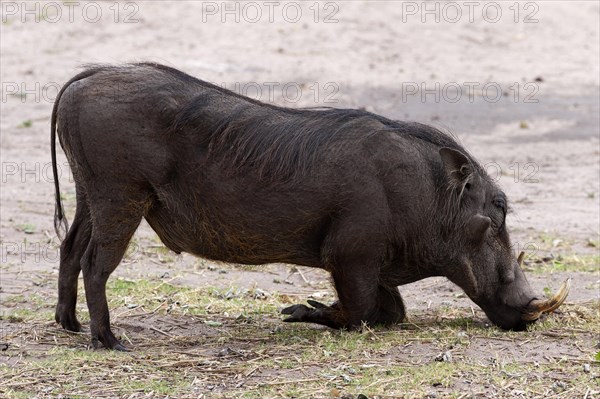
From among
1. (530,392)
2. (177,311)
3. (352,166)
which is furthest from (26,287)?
(530,392)

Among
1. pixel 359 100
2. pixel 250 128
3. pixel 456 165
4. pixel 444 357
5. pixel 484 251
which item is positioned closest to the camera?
pixel 444 357

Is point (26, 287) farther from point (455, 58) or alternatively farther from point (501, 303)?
point (455, 58)

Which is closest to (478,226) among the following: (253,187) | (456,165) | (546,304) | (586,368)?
(456,165)

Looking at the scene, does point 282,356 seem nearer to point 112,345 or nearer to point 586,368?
point 112,345

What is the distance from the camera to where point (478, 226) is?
6008 mm

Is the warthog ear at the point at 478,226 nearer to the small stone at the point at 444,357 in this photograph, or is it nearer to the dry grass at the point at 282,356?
the dry grass at the point at 282,356

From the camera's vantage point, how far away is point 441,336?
579 centimetres

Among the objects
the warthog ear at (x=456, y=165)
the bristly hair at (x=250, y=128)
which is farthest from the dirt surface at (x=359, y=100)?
the bristly hair at (x=250, y=128)

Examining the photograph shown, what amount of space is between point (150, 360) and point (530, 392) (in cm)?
185

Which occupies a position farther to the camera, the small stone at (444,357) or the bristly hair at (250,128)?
the bristly hair at (250,128)

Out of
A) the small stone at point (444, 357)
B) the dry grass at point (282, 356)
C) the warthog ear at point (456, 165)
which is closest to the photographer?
the dry grass at point (282, 356)

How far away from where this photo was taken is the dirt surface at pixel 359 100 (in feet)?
20.9

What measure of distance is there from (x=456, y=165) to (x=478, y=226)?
1.20 feet

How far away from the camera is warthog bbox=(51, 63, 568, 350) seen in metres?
5.59
